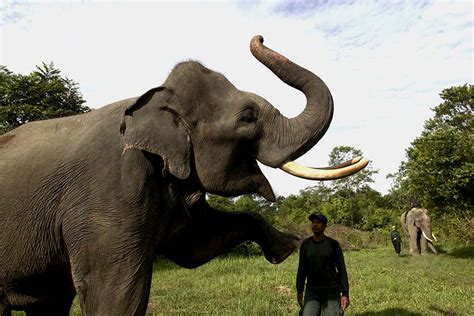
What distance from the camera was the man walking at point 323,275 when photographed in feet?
14.0

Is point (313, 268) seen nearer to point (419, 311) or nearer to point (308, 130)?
point (308, 130)

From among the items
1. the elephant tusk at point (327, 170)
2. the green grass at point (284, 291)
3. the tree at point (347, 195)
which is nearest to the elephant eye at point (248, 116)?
the elephant tusk at point (327, 170)

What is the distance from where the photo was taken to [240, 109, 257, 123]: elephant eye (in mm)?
2553

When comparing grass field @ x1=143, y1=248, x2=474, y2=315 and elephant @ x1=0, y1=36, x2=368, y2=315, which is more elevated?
elephant @ x1=0, y1=36, x2=368, y2=315

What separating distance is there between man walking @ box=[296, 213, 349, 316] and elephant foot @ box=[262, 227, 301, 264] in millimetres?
1229

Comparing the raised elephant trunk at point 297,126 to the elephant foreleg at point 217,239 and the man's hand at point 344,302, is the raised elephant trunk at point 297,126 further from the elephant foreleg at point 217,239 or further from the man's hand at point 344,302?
the man's hand at point 344,302

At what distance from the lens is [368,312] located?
6707 millimetres

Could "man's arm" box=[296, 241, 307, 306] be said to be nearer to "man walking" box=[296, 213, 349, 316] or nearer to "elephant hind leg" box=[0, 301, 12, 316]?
"man walking" box=[296, 213, 349, 316]

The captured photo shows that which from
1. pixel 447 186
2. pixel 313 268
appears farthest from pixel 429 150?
pixel 313 268

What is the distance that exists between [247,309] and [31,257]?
163 inches

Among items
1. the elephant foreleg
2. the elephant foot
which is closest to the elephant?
the elephant foreleg

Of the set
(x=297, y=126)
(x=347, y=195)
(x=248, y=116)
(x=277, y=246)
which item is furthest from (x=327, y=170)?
(x=347, y=195)

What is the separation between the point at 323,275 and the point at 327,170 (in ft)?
7.07

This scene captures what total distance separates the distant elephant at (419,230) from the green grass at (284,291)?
2.91 m
